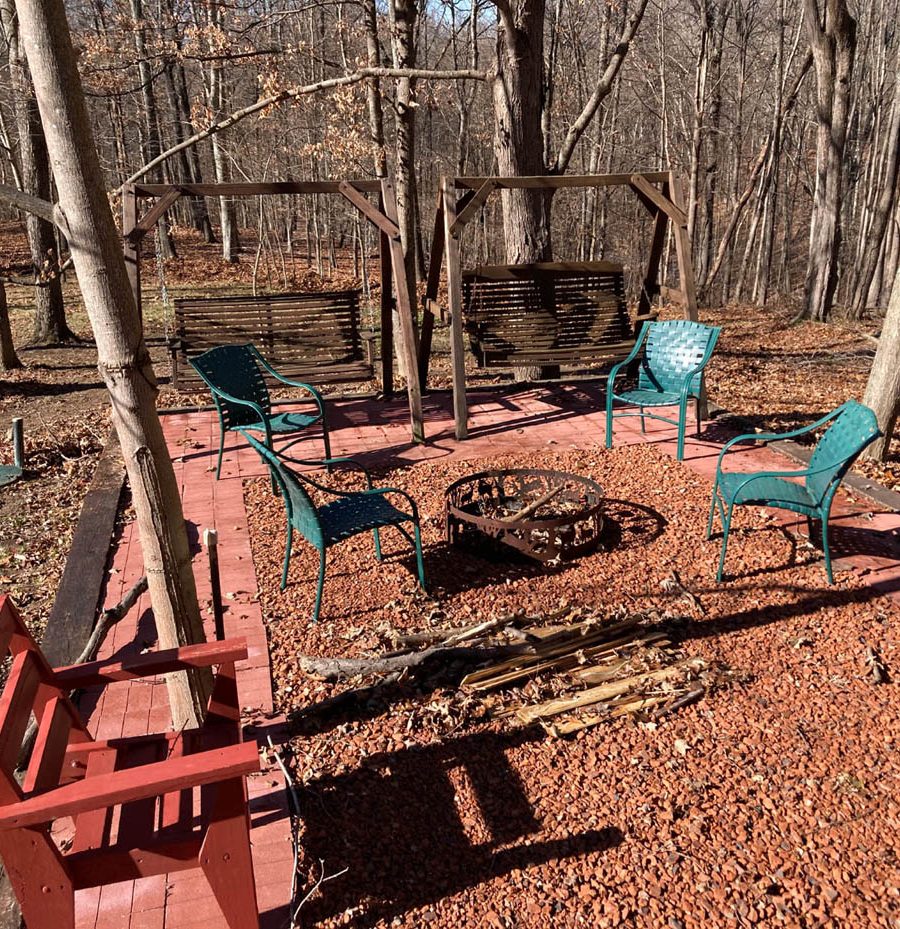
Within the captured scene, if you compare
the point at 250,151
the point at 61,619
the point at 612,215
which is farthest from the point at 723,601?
the point at 612,215

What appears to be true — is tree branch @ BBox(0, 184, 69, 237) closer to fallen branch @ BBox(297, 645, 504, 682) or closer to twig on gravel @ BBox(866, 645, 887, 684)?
fallen branch @ BBox(297, 645, 504, 682)

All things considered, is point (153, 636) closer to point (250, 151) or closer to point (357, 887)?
point (357, 887)

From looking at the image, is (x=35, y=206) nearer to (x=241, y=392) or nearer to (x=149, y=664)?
(x=149, y=664)

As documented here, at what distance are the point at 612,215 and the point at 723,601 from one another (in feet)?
84.1

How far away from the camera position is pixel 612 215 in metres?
27.5

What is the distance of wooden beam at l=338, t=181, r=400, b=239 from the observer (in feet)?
22.2

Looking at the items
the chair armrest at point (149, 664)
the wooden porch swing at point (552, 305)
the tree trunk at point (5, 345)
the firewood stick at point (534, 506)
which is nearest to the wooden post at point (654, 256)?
the wooden porch swing at point (552, 305)

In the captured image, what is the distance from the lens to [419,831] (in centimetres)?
272

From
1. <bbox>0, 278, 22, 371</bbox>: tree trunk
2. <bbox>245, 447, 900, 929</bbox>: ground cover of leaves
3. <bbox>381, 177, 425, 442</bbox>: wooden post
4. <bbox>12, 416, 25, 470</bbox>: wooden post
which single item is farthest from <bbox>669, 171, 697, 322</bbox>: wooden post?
<bbox>0, 278, 22, 371</bbox>: tree trunk

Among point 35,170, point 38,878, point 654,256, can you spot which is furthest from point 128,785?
point 35,170

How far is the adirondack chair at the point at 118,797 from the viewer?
197cm

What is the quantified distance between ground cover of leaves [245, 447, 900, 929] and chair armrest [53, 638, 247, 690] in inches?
28.9

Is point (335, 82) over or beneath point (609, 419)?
over

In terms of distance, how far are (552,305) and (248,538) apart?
167 inches
